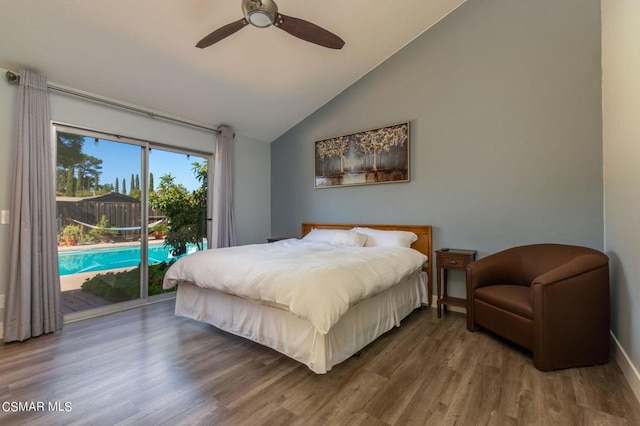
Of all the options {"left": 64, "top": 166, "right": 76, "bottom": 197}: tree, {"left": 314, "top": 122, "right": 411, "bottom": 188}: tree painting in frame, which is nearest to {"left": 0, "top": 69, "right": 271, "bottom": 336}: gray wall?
{"left": 64, "top": 166, "right": 76, "bottom": 197}: tree

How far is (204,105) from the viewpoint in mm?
4027

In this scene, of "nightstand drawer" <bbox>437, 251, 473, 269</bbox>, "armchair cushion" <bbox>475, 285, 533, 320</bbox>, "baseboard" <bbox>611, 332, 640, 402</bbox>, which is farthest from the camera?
"nightstand drawer" <bbox>437, 251, 473, 269</bbox>

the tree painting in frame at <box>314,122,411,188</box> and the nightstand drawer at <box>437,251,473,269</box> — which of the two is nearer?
the nightstand drawer at <box>437,251,473,269</box>

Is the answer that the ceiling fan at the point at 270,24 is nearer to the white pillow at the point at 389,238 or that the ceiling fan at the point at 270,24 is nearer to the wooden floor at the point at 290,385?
the white pillow at the point at 389,238

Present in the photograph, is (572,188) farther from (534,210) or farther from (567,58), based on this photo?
(567,58)

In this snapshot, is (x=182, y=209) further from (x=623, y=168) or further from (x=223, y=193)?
(x=623, y=168)

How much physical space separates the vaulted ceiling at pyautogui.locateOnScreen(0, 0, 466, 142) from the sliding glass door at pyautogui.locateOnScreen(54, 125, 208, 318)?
672 millimetres

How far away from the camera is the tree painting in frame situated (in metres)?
3.87

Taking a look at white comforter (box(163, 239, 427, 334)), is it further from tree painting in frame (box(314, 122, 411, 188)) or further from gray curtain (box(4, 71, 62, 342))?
tree painting in frame (box(314, 122, 411, 188))

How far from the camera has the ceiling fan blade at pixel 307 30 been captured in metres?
2.32

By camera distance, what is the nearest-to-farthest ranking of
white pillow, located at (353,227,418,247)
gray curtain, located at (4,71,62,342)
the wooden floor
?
1. the wooden floor
2. gray curtain, located at (4,71,62,342)
3. white pillow, located at (353,227,418,247)

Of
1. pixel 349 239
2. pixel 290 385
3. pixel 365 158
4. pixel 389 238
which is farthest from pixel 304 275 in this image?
pixel 365 158

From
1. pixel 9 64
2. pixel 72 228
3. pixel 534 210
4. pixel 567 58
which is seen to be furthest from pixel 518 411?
pixel 9 64

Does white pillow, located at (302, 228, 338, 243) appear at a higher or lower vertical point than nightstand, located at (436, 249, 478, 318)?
higher
